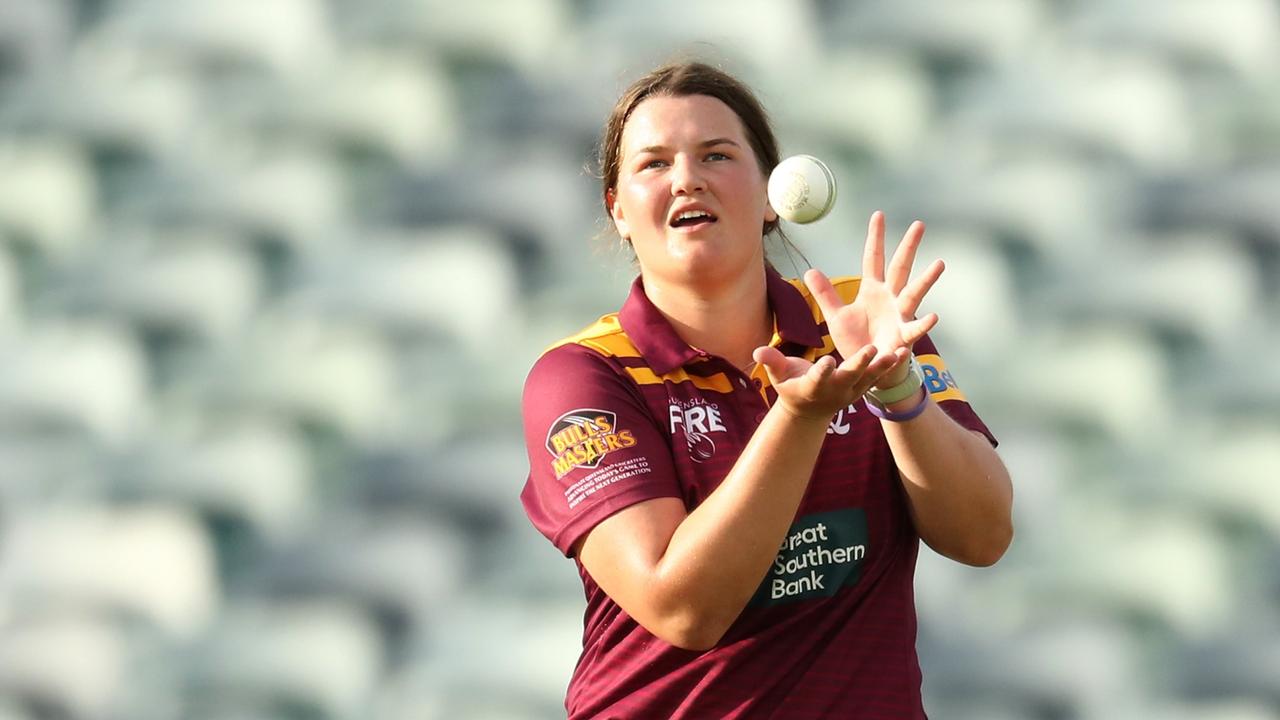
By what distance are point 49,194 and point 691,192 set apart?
1.60m

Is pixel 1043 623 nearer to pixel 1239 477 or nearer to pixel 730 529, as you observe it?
pixel 1239 477

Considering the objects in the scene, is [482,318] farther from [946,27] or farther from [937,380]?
[937,380]

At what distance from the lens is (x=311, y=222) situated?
264 centimetres

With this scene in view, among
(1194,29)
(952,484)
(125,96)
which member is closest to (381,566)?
(125,96)

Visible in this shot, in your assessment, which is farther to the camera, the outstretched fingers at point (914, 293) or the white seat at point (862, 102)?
the white seat at point (862, 102)

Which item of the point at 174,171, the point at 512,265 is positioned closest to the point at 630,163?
the point at 512,265

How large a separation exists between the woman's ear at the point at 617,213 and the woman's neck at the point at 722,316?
78 mm

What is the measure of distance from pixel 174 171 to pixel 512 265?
0.63 m

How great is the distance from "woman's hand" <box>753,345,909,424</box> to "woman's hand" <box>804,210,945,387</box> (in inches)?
1.8

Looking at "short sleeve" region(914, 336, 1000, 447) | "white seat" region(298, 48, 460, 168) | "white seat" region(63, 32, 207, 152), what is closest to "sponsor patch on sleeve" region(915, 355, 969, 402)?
"short sleeve" region(914, 336, 1000, 447)

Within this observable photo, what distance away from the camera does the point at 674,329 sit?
1534 millimetres

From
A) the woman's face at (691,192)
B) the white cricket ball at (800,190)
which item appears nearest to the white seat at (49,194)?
the woman's face at (691,192)

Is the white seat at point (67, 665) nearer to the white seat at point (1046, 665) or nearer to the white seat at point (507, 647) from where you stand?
the white seat at point (507, 647)

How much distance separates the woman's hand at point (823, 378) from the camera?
121cm
